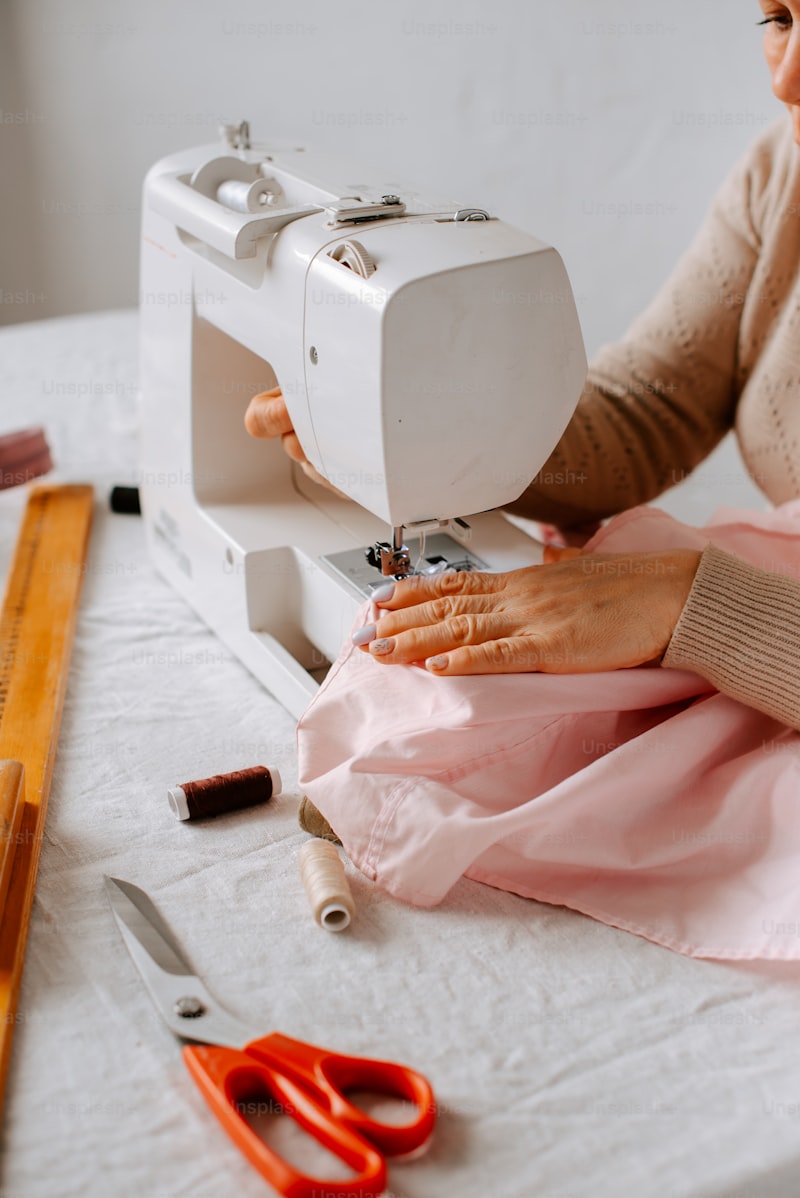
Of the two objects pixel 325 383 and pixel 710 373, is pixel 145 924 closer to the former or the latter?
pixel 325 383

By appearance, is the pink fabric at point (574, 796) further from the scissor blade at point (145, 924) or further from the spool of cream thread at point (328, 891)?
the scissor blade at point (145, 924)

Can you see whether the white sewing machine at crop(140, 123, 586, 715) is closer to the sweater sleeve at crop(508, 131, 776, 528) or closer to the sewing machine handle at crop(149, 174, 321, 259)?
the sewing machine handle at crop(149, 174, 321, 259)

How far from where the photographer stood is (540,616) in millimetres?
959

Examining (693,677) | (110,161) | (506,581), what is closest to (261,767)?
(506,581)

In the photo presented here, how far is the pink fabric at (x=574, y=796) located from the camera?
0.87 meters

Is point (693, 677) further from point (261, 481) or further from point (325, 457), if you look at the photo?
point (261, 481)

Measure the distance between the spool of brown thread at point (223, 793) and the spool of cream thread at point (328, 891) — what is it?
0.36 feet

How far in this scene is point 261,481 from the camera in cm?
132

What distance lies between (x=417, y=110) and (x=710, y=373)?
145 cm

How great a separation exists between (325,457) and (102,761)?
35cm

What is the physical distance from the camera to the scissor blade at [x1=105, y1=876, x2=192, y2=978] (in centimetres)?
81

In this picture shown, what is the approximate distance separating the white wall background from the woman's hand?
77 cm

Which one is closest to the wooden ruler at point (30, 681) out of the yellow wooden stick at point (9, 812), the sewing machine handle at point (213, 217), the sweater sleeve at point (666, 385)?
the yellow wooden stick at point (9, 812)

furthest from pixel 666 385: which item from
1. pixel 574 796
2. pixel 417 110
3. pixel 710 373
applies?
pixel 417 110
